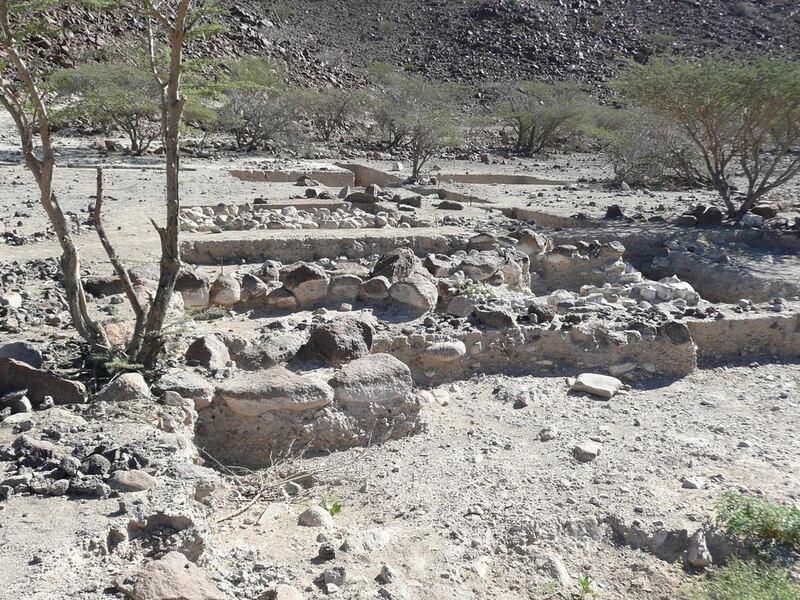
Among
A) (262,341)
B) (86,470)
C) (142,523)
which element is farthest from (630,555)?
(262,341)

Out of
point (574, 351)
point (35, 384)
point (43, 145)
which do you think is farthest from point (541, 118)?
point (35, 384)

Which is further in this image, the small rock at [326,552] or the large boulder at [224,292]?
the large boulder at [224,292]

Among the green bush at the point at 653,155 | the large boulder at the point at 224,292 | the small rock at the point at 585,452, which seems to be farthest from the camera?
the green bush at the point at 653,155

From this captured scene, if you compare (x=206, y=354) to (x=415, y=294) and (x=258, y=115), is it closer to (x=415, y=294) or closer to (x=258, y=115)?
(x=415, y=294)

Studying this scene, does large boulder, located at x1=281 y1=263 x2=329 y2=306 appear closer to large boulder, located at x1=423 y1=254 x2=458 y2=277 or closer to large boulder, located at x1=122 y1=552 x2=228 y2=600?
large boulder, located at x1=423 y1=254 x2=458 y2=277

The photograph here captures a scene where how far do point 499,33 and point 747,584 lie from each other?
152 feet

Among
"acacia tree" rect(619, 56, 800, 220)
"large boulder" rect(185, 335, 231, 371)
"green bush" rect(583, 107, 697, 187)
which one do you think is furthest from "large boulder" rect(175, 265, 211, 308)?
"green bush" rect(583, 107, 697, 187)

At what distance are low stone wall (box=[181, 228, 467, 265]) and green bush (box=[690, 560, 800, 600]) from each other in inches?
231

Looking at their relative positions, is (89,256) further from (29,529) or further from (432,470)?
(29,529)

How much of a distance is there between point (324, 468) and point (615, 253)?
5.58 m

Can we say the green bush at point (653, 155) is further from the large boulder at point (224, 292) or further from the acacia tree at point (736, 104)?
the large boulder at point (224, 292)

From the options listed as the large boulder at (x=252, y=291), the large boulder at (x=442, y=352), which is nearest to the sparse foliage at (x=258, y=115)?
the large boulder at (x=252, y=291)

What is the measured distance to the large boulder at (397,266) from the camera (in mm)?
6637

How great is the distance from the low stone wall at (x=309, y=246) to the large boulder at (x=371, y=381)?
3999 mm
